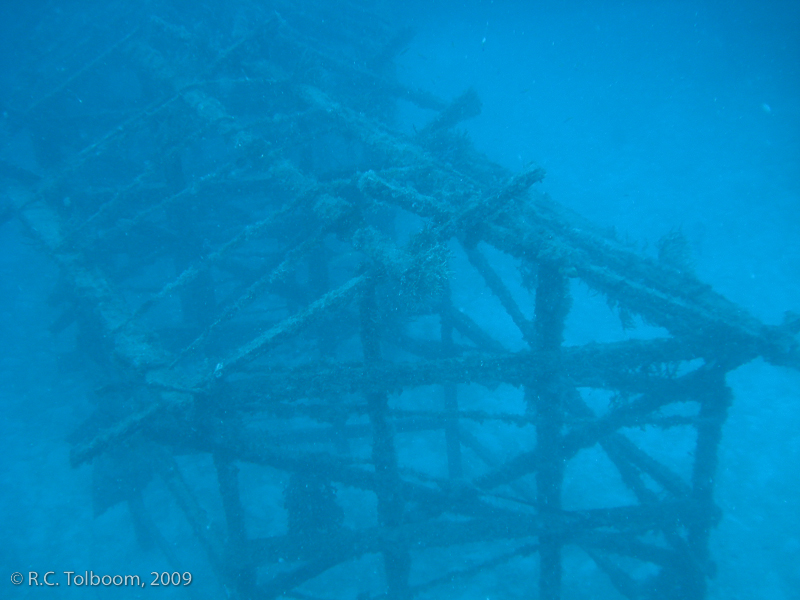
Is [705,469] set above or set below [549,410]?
below

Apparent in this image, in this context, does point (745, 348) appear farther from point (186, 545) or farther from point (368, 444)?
point (186, 545)

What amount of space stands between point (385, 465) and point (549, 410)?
1725 mm

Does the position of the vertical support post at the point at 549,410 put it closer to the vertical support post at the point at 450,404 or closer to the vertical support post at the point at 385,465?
the vertical support post at the point at 385,465

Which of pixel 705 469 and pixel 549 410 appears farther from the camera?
pixel 705 469

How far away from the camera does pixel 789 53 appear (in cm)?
4447

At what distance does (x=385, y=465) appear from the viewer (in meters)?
4.03

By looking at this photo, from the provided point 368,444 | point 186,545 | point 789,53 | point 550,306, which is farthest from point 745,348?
point 789,53

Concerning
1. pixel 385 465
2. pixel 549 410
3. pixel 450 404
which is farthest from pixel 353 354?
pixel 549 410

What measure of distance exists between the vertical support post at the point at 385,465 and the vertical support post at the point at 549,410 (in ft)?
4.78

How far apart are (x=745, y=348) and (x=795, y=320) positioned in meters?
0.62

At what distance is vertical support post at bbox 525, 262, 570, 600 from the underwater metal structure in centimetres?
2

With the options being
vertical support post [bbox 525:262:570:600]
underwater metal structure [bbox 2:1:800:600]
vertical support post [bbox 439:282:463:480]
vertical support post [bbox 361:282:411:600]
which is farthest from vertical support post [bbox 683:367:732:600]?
vertical support post [bbox 439:282:463:480]

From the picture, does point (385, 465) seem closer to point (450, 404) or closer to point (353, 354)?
point (450, 404)

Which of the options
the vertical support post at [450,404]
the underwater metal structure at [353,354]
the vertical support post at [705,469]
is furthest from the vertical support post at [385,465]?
the vertical support post at [450,404]
